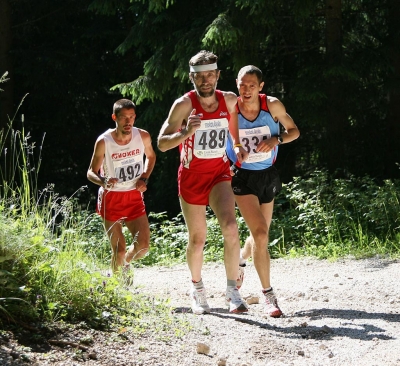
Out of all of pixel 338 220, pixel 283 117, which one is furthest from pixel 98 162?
pixel 338 220

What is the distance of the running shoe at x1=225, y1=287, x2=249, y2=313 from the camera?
7188 mm

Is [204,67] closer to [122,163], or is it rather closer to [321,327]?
[122,163]

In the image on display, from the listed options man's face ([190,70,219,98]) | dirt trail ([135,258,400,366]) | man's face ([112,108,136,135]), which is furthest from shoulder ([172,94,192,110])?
dirt trail ([135,258,400,366])

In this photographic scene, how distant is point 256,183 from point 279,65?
316 inches

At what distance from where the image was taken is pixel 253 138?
7.53m

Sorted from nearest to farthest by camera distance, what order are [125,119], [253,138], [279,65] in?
[253,138], [125,119], [279,65]

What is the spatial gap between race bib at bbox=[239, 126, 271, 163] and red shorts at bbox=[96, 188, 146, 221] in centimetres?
119

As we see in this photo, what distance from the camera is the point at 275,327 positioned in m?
6.80

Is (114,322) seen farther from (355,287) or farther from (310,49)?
(310,49)

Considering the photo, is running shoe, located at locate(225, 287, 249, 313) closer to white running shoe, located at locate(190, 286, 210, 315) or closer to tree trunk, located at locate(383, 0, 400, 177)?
white running shoe, located at locate(190, 286, 210, 315)

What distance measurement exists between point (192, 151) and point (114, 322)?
1.91 meters

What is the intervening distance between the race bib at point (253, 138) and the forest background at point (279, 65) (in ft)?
14.3

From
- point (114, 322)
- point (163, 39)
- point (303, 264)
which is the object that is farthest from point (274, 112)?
point (163, 39)

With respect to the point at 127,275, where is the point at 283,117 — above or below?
above
